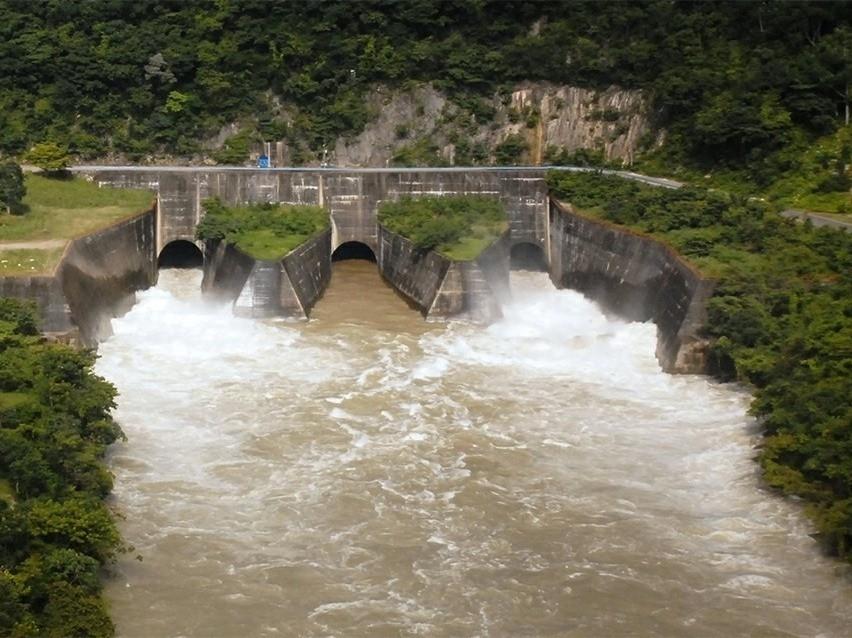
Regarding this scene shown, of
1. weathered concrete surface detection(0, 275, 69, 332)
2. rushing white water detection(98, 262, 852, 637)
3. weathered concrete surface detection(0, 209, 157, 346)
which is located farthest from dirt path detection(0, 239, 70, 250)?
rushing white water detection(98, 262, 852, 637)

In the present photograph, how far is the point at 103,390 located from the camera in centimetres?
2581

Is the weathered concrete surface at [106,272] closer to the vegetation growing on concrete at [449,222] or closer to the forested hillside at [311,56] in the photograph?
the vegetation growing on concrete at [449,222]

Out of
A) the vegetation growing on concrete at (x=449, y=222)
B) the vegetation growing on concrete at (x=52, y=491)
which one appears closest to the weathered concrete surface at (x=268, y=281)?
the vegetation growing on concrete at (x=449, y=222)

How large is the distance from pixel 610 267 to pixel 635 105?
47.7 feet

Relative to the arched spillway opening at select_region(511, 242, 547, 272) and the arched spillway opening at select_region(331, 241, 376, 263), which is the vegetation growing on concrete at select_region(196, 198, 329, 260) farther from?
the arched spillway opening at select_region(511, 242, 547, 272)

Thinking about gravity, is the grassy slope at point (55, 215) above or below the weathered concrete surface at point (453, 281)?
above

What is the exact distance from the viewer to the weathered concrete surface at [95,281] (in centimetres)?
3306

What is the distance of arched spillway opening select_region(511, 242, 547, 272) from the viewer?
46.3 m

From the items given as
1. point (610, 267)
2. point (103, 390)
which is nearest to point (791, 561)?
point (103, 390)

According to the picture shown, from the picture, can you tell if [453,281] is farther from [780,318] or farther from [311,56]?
[311,56]

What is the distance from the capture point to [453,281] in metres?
37.9

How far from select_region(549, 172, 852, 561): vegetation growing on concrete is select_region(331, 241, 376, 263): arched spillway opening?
875 cm

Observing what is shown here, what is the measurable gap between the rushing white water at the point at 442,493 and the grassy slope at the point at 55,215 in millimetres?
3561

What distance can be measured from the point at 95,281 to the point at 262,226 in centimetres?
748
